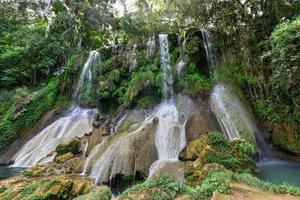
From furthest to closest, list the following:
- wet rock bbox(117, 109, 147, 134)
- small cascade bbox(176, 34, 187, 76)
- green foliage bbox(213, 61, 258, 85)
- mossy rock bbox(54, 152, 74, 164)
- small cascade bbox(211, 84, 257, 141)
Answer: small cascade bbox(176, 34, 187, 76), green foliage bbox(213, 61, 258, 85), wet rock bbox(117, 109, 147, 134), small cascade bbox(211, 84, 257, 141), mossy rock bbox(54, 152, 74, 164)

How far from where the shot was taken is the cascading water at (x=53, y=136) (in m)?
13.1

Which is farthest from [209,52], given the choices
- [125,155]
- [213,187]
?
[213,187]

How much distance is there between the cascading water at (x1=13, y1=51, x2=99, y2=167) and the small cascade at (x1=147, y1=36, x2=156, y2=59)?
14.8 feet

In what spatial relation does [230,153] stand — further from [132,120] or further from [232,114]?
[132,120]

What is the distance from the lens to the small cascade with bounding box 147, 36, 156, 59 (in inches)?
693

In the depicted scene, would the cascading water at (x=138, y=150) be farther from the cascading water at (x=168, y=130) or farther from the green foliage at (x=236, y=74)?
the green foliage at (x=236, y=74)

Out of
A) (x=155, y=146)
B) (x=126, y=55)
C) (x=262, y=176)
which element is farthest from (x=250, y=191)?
(x=126, y=55)

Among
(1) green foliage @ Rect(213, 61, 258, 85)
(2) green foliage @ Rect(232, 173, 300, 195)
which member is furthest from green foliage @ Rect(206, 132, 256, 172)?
(1) green foliage @ Rect(213, 61, 258, 85)

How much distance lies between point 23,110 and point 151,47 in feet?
29.0

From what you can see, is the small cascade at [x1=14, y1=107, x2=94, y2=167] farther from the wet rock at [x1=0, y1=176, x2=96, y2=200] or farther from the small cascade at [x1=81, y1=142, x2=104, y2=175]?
the wet rock at [x1=0, y1=176, x2=96, y2=200]

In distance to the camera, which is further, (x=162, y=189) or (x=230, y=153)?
(x=230, y=153)

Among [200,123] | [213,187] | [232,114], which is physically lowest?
[213,187]

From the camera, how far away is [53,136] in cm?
1463

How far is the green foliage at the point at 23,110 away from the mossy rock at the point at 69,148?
5.32 m
